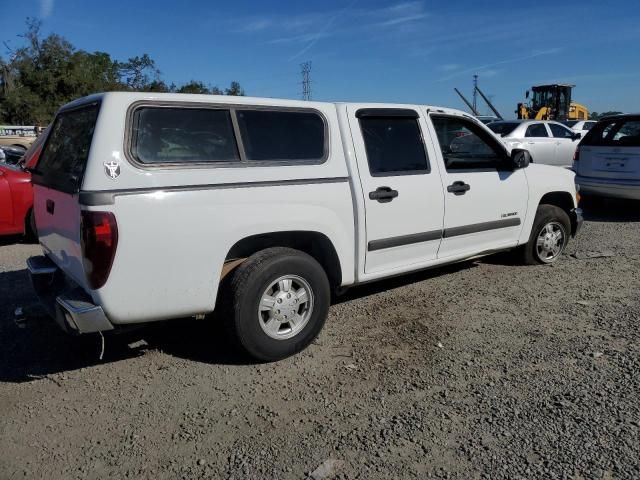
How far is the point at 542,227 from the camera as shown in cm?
579

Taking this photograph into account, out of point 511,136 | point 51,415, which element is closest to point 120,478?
point 51,415

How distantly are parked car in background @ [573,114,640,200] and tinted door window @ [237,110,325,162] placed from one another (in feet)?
22.3

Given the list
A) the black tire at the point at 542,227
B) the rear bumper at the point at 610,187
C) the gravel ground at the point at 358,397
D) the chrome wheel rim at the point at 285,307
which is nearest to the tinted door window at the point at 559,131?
the rear bumper at the point at 610,187

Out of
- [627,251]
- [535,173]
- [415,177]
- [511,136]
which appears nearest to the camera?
[415,177]

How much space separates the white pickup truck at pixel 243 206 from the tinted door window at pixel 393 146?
0.01 m

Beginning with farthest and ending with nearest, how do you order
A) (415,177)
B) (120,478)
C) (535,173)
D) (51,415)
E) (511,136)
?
(511,136) < (535,173) < (415,177) < (51,415) < (120,478)

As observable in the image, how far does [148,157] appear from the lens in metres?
3.18

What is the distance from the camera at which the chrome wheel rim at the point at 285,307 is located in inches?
143

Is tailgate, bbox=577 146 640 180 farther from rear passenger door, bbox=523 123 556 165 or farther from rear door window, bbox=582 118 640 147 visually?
rear passenger door, bbox=523 123 556 165

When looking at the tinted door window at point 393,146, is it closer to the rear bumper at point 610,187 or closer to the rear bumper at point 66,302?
the rear bumper at point 66,302

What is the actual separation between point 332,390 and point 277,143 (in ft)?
5.79

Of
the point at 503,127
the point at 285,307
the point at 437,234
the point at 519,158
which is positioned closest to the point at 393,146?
the point at 437,234

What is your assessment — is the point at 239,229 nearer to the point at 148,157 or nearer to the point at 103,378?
the point at 148,157

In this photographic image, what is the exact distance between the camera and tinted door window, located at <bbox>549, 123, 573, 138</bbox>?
14.9m
